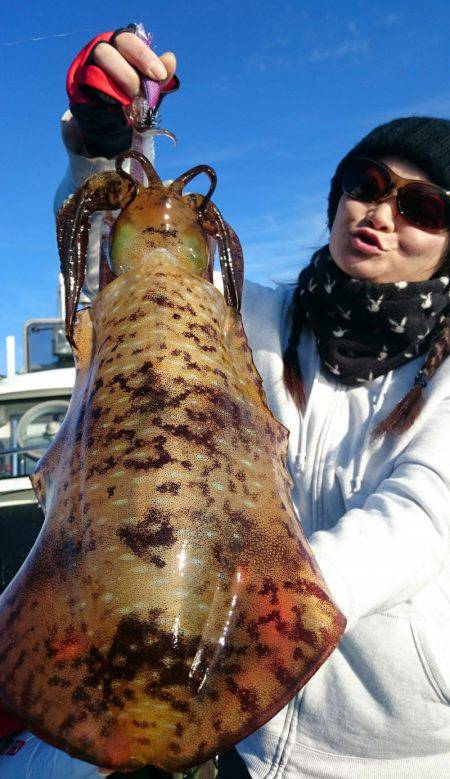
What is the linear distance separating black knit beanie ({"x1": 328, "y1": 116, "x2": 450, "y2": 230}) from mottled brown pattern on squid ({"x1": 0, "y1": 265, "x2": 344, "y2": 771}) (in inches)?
50.0

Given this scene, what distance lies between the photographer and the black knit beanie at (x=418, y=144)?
1874 mm

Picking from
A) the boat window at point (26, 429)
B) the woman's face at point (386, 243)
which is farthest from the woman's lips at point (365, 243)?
the boat window at point (26, 429)

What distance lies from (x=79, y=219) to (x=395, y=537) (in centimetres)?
93

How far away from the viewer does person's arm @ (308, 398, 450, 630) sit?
3.94 ft

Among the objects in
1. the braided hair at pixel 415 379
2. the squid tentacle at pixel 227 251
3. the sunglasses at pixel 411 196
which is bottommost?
the braided hair at pixel 415 379

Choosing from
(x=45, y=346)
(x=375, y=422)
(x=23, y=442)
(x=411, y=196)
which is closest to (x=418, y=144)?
(x=411, y=196)

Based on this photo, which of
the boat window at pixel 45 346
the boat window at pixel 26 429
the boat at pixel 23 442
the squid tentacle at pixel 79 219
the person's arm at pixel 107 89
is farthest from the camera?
the boat window at pixel 45 346

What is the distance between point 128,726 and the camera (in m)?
0.78

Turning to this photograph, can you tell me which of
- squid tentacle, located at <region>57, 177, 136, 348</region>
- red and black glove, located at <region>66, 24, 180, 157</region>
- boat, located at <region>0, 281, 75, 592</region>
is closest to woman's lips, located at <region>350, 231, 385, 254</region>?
red and black glove, located at <region>66, 24, 180, 157</region>

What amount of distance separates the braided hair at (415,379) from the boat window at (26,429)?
435 centimetres

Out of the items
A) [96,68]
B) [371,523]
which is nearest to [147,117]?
[96,68]

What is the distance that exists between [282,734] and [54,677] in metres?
1.18

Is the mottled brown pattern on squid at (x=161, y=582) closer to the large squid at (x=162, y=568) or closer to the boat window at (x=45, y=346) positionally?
the large squid at (x=162, y=568)

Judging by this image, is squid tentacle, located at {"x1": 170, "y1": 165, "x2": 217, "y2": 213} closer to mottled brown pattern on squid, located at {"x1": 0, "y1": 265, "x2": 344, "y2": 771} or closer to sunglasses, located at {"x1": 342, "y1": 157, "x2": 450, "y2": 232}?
mottled brown pattern on squid, located at {"x1": 0, "y1": 265, "x2": 344, "y2": 771}
